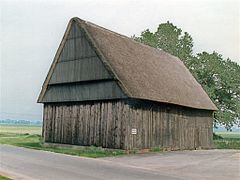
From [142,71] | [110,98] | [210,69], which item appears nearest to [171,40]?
[210,69]

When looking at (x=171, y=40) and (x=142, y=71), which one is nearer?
(x=142, y=71)

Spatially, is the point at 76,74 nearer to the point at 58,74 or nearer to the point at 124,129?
the point at 58,74

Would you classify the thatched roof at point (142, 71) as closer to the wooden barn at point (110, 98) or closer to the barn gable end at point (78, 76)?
the wooden barn at point (110, 98)

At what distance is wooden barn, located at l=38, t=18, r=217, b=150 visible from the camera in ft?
82.7

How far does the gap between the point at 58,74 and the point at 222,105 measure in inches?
→ 1253

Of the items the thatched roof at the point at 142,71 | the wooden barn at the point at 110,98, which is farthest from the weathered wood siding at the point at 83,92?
the thatched roof at the point at 142,71

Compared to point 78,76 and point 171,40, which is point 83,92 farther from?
point 171,40

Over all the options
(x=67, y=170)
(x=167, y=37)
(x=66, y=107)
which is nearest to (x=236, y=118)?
(x=167, y=37)

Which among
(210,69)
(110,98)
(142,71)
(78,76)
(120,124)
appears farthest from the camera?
(210,69)

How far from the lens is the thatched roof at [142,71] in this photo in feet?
84.5

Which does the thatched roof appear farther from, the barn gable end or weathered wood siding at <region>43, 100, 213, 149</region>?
weathered wood siding at <region>43, 100, 213, 149</region>

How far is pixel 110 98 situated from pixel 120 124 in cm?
200

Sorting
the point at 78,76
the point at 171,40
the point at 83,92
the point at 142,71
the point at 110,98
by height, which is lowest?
the point at 110,98

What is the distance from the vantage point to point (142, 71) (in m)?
29.1
